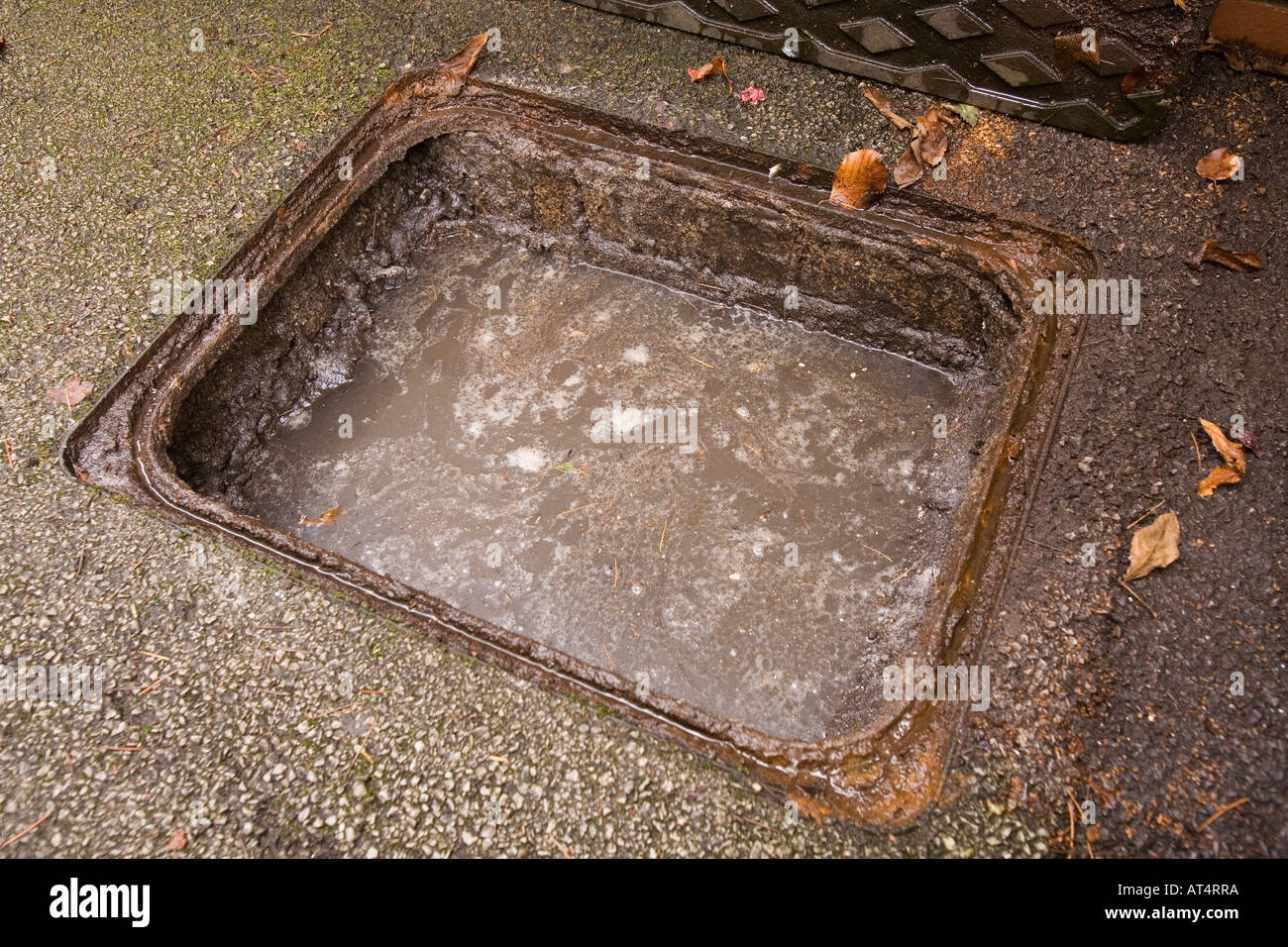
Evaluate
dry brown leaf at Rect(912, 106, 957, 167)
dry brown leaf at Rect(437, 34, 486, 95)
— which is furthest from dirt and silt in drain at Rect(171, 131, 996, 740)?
dry brown leaf at Rect(912, 106, 957, 167)

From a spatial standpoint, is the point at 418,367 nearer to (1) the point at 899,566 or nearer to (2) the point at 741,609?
(2) the point at 741,609

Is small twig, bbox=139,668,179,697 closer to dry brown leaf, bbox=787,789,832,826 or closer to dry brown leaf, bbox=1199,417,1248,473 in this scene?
dry brown leaf, bbox=787,789,832,826

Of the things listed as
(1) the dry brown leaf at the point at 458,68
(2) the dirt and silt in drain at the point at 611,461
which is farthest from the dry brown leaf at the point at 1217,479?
(1) the dry brown leaf at the point at 458,68

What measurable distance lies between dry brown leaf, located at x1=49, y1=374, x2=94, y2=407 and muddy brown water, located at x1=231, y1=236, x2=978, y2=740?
1.75 ft

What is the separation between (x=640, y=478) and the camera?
9.06 feet

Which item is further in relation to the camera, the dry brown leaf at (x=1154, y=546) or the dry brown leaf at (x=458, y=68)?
the dry brown leaf at (x=458, y=68)

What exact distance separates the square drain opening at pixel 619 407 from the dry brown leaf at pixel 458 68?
0.12ft

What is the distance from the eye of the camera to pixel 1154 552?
2.01 meters

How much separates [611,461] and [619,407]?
23 centimetres

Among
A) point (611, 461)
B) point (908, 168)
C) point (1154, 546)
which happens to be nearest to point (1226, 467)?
point (1154, 546)

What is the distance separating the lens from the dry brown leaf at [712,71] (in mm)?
2922

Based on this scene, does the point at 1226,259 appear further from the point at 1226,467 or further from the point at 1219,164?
the point at 1226,467

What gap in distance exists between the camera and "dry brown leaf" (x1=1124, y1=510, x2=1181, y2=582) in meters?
1.99

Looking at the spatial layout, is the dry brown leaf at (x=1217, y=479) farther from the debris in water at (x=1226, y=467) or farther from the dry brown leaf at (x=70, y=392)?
the dry brown leaf at (x=70, y=392)
